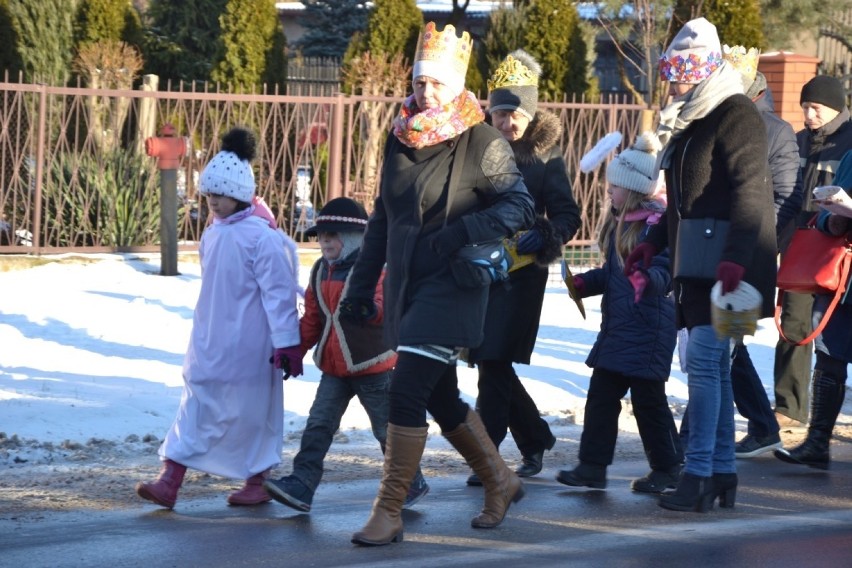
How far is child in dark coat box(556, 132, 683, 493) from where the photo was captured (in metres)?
5.97

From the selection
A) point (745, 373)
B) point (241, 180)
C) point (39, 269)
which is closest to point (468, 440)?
point (241, 180)

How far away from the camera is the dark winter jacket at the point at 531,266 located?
6.02 metres

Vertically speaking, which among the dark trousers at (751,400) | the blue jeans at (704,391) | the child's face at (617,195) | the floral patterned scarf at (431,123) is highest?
the floral patterned scarf at (431,123)

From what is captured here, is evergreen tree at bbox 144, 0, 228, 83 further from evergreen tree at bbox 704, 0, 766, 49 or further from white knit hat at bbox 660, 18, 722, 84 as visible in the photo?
white knit hat at bbox 660, 18, 722, 84

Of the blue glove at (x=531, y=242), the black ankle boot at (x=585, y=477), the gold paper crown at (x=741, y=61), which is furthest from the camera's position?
the gold paper crown at (x=741, y=61)

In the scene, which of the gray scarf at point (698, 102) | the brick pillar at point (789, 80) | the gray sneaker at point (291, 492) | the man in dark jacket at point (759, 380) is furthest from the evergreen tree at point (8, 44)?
the gray scarf at point (698, 102)

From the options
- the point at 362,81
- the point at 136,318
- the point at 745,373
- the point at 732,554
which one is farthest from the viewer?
the point at 362,81

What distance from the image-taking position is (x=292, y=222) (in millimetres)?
13898

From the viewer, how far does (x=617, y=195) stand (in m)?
6.07

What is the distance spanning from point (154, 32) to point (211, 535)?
20.6 meters

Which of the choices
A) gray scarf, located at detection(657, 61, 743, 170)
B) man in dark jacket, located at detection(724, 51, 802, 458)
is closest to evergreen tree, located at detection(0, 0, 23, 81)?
man in dark jacket, located at detection(724, 51, 802, 458)

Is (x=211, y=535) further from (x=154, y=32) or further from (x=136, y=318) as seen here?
(x=154, y=32)

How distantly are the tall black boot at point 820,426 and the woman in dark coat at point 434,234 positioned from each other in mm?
2147

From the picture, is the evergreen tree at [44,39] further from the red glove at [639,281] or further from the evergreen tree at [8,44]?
the red glove at [639,281]
